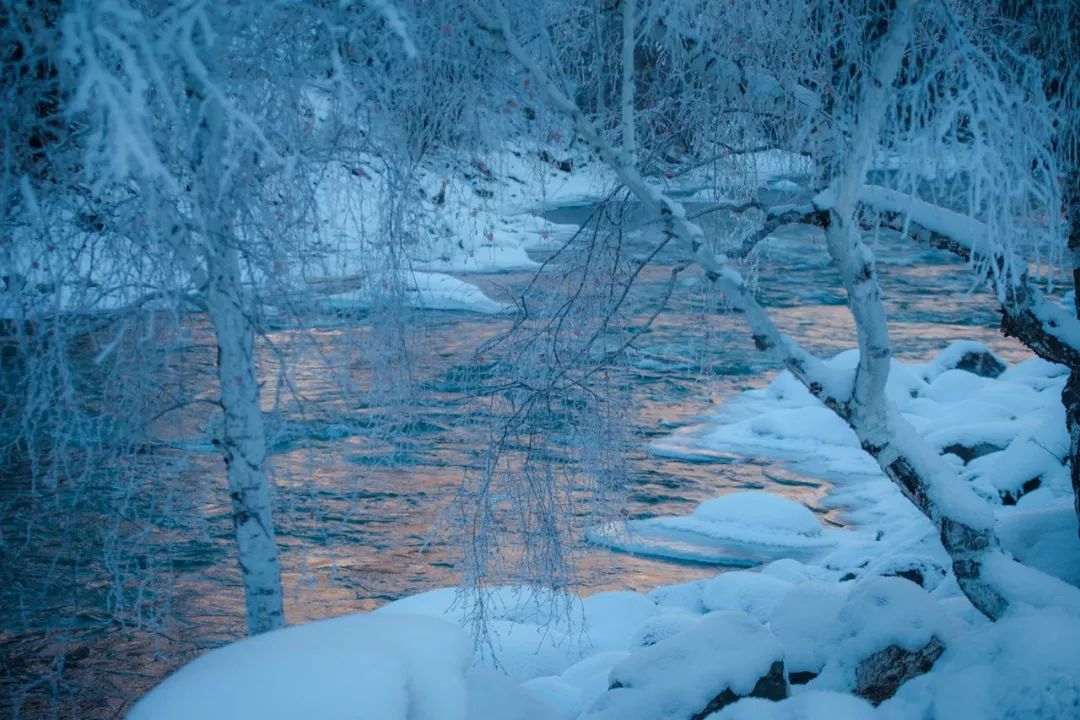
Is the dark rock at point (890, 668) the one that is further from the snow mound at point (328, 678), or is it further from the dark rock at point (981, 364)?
the dark rock at point (981, 364)

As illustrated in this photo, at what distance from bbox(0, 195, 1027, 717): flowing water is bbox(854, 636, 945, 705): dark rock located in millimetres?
1721

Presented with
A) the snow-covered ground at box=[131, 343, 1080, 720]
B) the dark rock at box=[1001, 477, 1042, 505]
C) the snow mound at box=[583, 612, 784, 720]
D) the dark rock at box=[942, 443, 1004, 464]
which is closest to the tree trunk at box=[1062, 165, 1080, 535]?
the snow-covered ground at box=[131, 343, 1080, 720]

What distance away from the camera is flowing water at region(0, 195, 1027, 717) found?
17.7ft

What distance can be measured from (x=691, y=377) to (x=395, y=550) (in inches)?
301

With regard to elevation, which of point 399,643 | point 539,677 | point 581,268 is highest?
point 581,268

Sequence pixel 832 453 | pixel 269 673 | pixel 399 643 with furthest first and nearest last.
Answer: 1. pixel 832 453
2. pixel 399 643
3. pixel 269 673

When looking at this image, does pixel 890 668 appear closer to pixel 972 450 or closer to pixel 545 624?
pixel 545 624

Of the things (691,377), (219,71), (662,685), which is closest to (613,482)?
(662,685)

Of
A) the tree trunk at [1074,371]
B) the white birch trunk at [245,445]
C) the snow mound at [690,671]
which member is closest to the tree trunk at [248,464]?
the white birch trunk at [245,445]

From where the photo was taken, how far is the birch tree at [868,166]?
4750mm

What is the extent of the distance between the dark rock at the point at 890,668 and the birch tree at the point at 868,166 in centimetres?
35

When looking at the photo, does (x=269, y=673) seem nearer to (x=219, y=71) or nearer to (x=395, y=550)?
(x=219, y=71)

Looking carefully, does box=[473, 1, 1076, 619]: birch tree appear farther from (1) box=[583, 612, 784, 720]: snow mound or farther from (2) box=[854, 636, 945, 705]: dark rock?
(1) box=[583, 612, 784, 720]: snow mound

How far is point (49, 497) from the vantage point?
4.89m
